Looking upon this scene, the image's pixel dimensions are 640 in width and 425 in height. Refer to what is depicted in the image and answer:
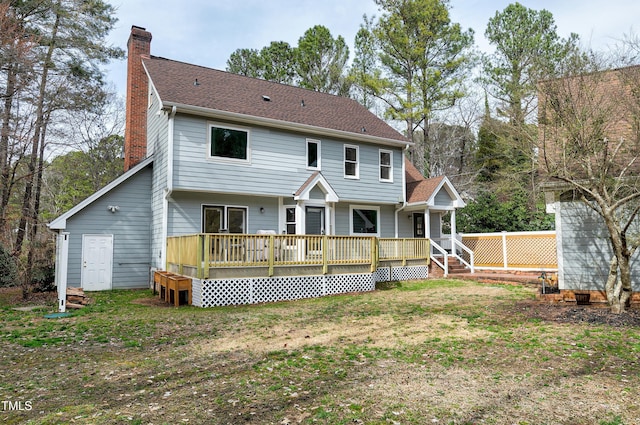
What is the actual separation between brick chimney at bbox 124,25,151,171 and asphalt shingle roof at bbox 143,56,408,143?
0.63 metres

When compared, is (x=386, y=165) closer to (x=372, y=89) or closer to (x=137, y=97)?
(x=137, y=97)

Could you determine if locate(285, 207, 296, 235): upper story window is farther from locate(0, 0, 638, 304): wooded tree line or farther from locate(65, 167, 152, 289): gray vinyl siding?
locate(0, 0, 638, 304): wooded tree line

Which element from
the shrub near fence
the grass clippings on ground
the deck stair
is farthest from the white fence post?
the grass clippings on ground

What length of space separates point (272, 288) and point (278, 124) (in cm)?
634

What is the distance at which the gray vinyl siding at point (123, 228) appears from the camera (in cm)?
1330

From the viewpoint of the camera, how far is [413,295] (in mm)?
11750

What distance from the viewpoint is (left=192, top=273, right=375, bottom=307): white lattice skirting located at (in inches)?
408

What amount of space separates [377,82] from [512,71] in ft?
28.9

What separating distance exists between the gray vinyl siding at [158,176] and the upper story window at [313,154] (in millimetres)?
5260

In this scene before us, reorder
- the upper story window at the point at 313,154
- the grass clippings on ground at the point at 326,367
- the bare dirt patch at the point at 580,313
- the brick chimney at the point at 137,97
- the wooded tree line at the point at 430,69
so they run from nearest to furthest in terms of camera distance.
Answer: the grass clippings on ground at the point at 326,367 < the bare dirt patch at the point at 580,313 < the upper story window at the point at 313,154 < the brick chimney at the point at 137,97 < the wooded tree line at the point at 430,69

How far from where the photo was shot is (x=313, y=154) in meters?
15.9

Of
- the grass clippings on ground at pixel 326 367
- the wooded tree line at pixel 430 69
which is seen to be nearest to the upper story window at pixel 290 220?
the grass clippings on ground at pixel 326 367

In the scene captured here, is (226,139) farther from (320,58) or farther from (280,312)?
(320,58)

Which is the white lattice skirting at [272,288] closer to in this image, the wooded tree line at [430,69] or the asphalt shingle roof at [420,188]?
the asphalt shingle roof at [420,188]
